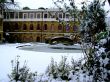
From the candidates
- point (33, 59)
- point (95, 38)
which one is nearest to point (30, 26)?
point (33, 59)

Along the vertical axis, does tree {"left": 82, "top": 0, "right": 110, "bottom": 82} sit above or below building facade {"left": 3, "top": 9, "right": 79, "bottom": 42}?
above

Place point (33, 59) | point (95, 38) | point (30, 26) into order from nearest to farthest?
point (95, 38) → point (33, 59) → point (30, 26)

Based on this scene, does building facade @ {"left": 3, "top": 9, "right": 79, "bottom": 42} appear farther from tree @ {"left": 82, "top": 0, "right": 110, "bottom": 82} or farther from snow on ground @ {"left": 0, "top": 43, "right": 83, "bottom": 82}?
tree @ {"left": 82, "top": 0, "right": 110, "bottom": 82}

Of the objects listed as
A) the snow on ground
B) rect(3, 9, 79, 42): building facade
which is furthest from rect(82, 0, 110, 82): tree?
rect(3, 9, 79, 42): building facade

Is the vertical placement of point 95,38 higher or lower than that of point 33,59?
higher

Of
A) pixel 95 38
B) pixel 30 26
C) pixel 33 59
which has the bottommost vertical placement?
pixel 30 26

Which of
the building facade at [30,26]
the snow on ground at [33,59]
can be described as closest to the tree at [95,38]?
the snow on ground at [33,59]

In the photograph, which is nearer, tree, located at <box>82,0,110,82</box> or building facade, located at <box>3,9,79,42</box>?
tree, located at <box>82,0,110,82</box>

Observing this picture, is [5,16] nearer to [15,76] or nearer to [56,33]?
[56,33]

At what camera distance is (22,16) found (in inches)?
2525

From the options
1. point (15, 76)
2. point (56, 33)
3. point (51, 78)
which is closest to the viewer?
point (15, 76)

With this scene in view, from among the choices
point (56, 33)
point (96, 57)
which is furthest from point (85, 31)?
point (56, 33)

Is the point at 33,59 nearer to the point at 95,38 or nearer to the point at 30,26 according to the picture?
the point at 95,38

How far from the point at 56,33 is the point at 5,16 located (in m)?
11.1
